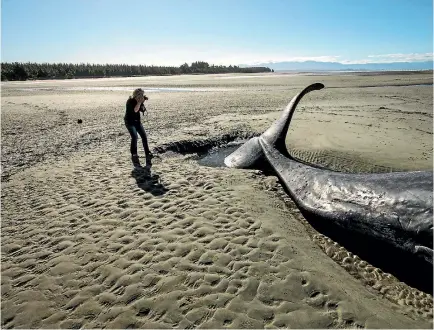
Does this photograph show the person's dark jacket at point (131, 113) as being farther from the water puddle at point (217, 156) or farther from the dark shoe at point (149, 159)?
the water puddle at point (217, 156)

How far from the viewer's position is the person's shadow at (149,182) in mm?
6656

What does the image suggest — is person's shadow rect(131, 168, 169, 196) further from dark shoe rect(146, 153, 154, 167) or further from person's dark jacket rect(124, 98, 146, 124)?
person's dark jacket rect(124, 98, 146, 124)

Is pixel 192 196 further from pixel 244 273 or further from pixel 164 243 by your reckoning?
pixel 244 273

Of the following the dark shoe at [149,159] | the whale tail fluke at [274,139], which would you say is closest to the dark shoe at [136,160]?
the dark shoe at [149,159]

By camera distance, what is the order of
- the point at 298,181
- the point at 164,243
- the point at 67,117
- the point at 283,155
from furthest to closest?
the point at 67,117, the point at 283,155, the point at 298,181, the point at 164,243

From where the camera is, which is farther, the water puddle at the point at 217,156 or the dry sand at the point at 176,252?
the water puddle at the point at 217,156

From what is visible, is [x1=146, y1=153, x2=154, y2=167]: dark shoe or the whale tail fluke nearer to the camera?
the whale tail fluke

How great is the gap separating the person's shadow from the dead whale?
106 inches

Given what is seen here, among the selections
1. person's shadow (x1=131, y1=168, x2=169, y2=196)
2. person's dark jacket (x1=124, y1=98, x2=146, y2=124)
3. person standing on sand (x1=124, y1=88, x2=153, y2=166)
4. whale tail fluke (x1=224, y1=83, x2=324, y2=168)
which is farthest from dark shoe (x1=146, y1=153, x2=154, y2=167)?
whale tail fluke (x1=224, y1=83, x2=324, y2=168)

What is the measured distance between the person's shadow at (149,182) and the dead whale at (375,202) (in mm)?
2683

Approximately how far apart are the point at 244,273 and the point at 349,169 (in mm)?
5672

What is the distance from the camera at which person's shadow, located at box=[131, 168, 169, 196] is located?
6.66 m

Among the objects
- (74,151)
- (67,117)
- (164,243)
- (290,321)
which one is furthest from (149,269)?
(67,117)

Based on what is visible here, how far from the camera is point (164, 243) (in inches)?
186
